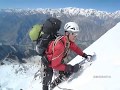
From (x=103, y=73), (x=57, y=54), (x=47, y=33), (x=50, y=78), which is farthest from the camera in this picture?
(x=50, y=78)

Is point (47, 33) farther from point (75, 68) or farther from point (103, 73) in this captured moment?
point (103, 73)

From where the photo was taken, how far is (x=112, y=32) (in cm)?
1254

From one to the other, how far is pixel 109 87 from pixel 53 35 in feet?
9.80

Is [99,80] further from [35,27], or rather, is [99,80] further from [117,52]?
[35,27]

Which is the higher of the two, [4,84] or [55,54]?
[4,84]

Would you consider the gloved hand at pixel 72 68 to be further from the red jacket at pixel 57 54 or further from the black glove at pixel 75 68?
the red jacket at pixel 57 54

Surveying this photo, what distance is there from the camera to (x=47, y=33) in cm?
1013

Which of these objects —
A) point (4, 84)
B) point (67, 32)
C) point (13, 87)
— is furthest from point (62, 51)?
point (4, 84)

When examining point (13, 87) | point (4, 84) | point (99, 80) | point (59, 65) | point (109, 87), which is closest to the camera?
point (109, 87)

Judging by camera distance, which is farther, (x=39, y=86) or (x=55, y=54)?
(x=39, y=86)

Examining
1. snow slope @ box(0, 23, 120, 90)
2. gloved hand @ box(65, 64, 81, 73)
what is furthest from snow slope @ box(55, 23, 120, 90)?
gloved hand @ box(65, 64, 81, 73)

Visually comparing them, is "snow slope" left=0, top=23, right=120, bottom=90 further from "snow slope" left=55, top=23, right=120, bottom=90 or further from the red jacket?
the red jacket

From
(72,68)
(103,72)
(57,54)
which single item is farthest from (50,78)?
(103,72)

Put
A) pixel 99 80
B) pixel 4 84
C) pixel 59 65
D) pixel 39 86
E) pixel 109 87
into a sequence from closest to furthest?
pixel 109 87
pixel 99 80
pixel 59 65
pixel 39 86
pixel 4 84
